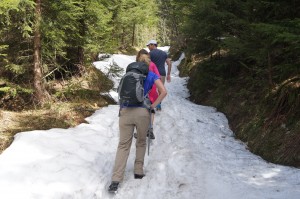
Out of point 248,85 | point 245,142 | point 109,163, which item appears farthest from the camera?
point 248,85

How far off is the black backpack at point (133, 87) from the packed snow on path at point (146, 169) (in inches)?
67.3

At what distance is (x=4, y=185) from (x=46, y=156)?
4.07 ft

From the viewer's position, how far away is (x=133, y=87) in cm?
584

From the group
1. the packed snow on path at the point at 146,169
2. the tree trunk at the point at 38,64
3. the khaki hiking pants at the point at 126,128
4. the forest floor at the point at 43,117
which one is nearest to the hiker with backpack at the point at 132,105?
the khaki hiking pants at the point at 126,128

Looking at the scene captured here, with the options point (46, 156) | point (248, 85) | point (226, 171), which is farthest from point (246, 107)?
point (46, 156)

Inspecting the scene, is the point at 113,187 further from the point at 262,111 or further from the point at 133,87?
A: the point at 262,111

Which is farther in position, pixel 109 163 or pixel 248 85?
pixel 248 85

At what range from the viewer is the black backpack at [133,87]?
230 inches

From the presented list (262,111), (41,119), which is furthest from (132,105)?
(262,111)

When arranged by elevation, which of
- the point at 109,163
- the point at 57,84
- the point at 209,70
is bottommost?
the point at 109,163

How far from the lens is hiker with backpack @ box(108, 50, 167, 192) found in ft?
19.2

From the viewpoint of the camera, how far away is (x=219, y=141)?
8531mm

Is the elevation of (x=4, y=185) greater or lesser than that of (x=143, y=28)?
lesser

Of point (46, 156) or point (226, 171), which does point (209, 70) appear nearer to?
point (226, 171)
